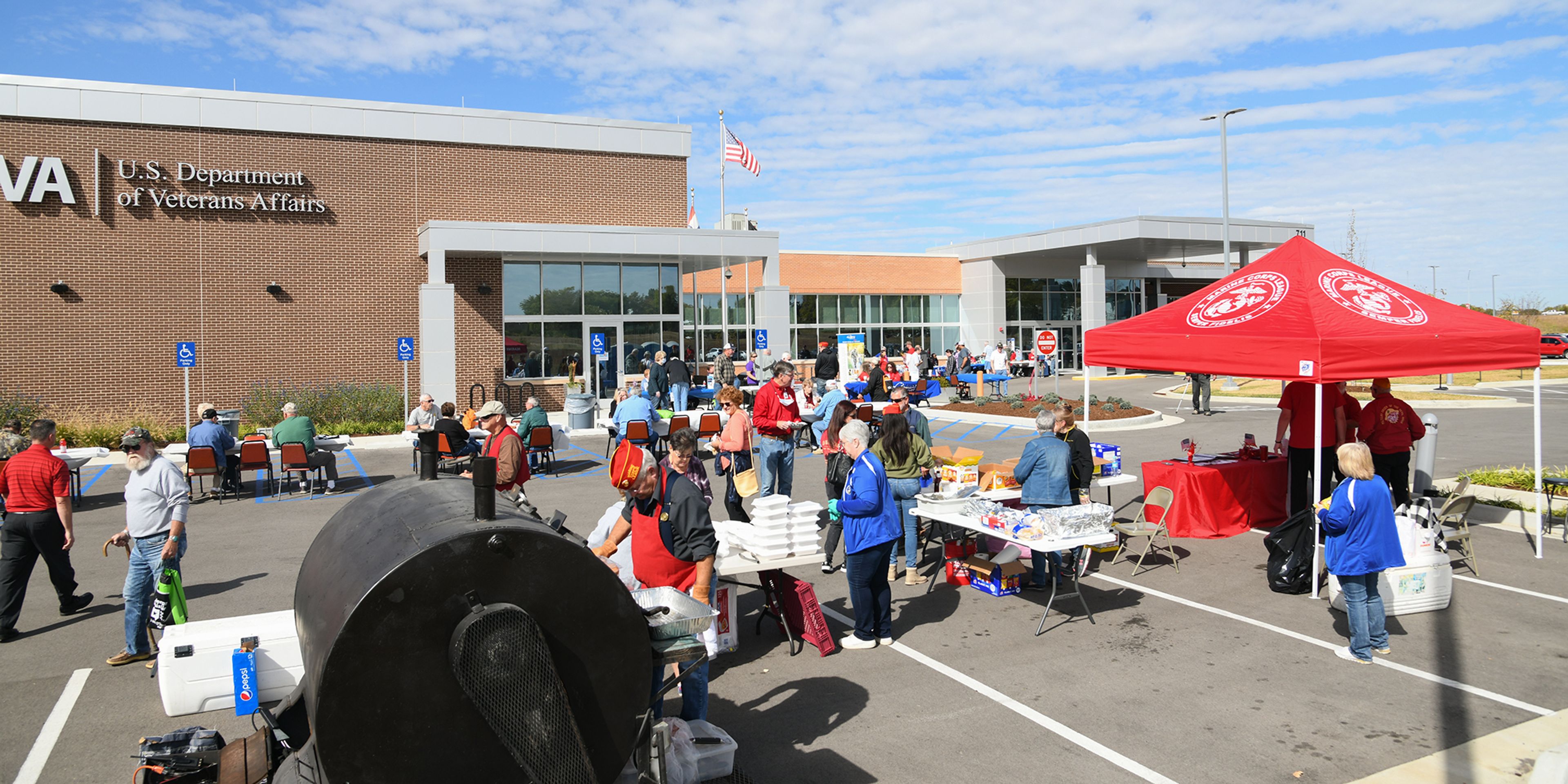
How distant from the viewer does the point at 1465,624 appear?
7543mm

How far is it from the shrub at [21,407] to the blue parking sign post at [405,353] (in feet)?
25.5

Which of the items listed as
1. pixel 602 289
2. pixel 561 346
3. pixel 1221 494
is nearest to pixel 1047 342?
pixel 1221 494

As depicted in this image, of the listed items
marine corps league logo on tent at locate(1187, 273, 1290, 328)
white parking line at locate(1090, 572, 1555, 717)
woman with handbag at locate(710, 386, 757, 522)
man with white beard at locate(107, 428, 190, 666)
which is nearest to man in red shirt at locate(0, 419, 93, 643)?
man with white beard at locate(107, 428, 190, 666)

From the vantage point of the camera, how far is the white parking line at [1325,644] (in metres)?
5.95

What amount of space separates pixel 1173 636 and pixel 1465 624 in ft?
7.94

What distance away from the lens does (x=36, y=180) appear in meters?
22.6

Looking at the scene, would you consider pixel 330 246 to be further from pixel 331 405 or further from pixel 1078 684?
pixel 1078 684

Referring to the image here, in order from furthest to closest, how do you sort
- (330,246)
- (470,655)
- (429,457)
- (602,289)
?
1. (602,289)
2. (330,246)
3. (429,457)
4. (470,655)

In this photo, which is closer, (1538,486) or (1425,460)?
(1538,486)

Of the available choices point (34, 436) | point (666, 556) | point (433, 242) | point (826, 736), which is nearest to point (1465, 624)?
point (826, 736)

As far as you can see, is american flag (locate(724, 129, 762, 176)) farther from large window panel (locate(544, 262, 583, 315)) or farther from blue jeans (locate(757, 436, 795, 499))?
blue jeans (locate(757, 436, 795, 499))

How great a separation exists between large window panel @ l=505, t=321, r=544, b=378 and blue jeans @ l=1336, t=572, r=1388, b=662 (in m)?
23.5

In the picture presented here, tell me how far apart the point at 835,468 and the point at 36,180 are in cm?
2401

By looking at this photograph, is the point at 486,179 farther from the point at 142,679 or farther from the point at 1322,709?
the point at 1322,709
